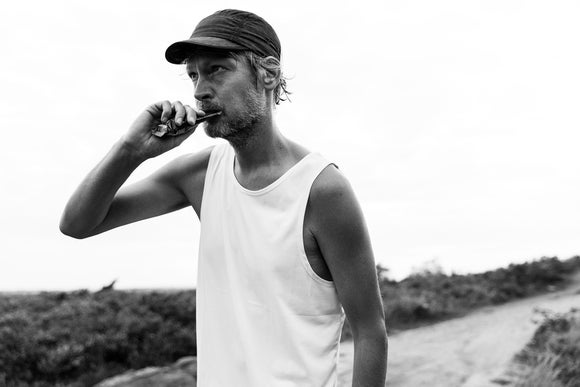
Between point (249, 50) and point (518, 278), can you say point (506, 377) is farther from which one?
point (249, 50)

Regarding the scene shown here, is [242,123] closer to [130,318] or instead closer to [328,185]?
[328,185]

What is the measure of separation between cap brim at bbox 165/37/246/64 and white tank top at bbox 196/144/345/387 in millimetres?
549

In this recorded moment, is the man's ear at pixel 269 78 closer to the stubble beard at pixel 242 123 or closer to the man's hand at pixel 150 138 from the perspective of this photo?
the stubble beard at pixel 242 123

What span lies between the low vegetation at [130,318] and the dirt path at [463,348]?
1.78ft

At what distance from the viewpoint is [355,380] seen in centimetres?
306

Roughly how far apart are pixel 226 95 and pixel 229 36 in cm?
24

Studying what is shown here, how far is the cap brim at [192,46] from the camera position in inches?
121

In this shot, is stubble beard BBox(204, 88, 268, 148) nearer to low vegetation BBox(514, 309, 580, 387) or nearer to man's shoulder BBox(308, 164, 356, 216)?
man's shoulder BBox(308, 164, 356, 216)

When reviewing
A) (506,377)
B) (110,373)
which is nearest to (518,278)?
(506,377)

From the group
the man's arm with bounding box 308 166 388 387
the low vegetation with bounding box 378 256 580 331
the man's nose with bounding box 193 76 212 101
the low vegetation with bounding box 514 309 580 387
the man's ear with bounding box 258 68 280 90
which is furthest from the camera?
the low vegetation with bounding box 378 256 580 331

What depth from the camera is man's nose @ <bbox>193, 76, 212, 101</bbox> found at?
122 inches

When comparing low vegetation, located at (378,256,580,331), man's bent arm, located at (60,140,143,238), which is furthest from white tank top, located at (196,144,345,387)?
low vegetation, located at (378,256,580,331)

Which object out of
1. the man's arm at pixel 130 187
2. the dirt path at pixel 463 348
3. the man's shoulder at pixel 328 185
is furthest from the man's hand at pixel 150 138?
the dirt path at pixel 463 348

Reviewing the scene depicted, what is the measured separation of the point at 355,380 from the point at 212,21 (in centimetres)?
157
